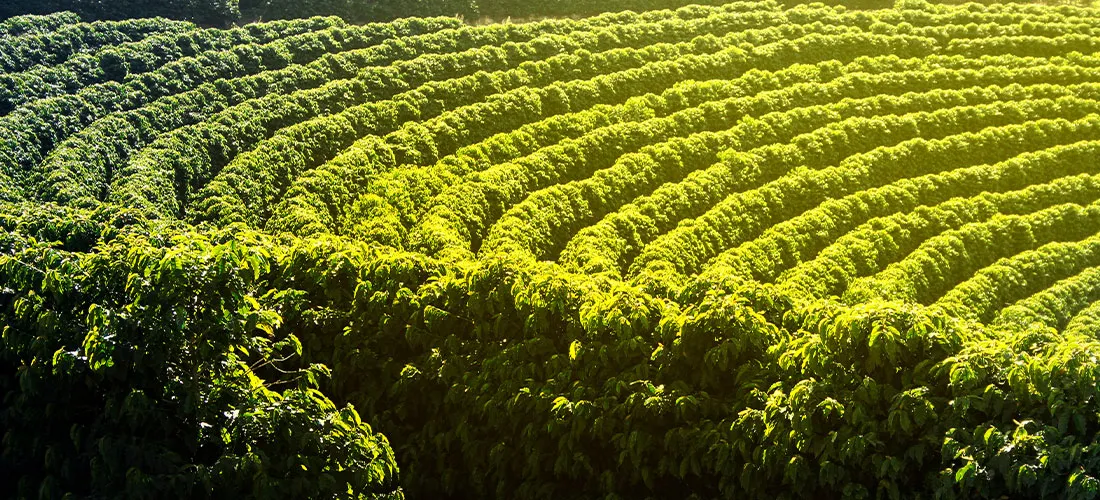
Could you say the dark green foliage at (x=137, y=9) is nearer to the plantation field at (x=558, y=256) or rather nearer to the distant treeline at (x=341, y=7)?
the distant treeline at (x=341, y=7)

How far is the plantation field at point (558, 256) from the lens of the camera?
456 inches

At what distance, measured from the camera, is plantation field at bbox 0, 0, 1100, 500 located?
11570mm

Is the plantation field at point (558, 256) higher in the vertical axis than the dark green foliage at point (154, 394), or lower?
lower

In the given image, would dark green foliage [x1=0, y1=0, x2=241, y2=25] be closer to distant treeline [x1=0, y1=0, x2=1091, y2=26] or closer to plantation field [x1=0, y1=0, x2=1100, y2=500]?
distant treeline [x1=0, y1=0, x2=1091, y2=26]

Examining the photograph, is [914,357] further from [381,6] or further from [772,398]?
[381,6]

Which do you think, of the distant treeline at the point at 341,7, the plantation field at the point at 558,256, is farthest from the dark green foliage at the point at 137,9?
the plantation field at the point at 558,256

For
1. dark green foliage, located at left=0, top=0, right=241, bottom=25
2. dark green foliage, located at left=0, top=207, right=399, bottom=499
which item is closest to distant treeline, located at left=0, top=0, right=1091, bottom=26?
dark green foliage, located at left=0, top=0, right=241, bottom=25

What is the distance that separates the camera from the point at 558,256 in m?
25.7

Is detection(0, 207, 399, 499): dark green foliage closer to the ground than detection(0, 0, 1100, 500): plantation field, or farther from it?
farther from it

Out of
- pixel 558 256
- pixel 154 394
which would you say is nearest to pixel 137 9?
pixel 558 256

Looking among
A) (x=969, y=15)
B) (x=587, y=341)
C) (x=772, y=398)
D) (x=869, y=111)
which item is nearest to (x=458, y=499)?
(x=587, y=341)

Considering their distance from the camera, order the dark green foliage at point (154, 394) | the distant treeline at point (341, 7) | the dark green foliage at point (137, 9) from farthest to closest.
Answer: the distant treeline at point (341, 7), the dark green foliage at point (137, 9), the dark green foliage at point (154, 394)

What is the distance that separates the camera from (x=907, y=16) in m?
39.0

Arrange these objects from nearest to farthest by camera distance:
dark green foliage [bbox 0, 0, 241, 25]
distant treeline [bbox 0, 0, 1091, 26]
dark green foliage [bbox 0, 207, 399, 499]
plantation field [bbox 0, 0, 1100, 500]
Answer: dark green foliage [bbox 0, 207, 399, 499] → plantation field [bbox 0, 0, 1100, 500] → dark green foliage [bbox 0, 0, 241, 25] → distant treeline [bbox 0, 0, 1091, 26]
